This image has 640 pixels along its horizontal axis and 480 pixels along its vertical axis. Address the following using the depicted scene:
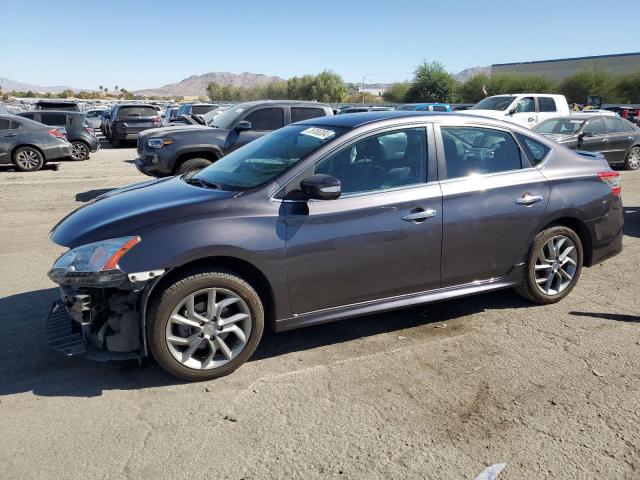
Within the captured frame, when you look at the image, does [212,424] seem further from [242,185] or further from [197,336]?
[242,185]

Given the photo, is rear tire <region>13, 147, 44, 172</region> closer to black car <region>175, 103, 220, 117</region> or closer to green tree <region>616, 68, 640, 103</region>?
black car <region>175, 103, 220, 117</region>

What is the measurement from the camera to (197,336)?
3.48 m

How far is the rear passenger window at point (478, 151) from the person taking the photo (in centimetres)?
430

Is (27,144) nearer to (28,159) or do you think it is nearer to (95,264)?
(28,159)

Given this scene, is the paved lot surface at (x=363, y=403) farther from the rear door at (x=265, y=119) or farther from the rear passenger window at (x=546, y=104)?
the rear passenger window at (x=546, y=104)

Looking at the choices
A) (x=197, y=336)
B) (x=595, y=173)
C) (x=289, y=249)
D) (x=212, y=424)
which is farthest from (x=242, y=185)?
(x=595, y=173)

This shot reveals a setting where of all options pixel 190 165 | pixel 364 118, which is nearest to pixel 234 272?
pixel 364 118

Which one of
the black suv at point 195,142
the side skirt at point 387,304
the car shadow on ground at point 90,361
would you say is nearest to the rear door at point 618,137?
the black suv at point 195,142

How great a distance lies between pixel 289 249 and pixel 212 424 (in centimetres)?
123

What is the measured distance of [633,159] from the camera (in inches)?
566

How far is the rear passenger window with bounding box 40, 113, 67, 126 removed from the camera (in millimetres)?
17087

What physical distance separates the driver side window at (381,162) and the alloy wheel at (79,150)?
15.1 meters

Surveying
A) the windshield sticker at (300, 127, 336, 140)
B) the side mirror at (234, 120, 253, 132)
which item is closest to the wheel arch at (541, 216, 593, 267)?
the windshield sticker at (300, 127, 336, 140)

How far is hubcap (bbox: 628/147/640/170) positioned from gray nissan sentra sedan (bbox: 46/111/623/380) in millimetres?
11044
